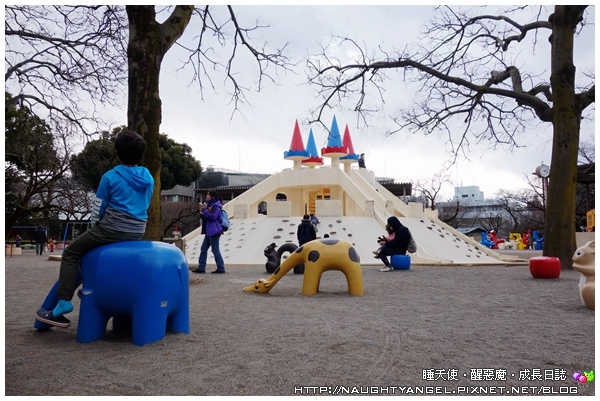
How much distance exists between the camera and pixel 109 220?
14.4 ft

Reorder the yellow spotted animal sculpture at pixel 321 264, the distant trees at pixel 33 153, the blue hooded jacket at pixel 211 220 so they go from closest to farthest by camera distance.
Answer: the yellow spotted animal sculpture at pixel 321 264 < the blue hooded jacket at pixel 211 220 < the distant trees at pixel 33 153

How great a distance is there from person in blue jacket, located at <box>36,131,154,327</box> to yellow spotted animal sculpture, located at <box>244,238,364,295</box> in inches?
143

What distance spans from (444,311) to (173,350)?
339 cm

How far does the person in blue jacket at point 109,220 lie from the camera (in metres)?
4.37

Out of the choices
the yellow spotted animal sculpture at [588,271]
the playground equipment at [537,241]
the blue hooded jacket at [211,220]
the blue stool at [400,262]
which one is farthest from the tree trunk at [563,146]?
the playground equipment at [537,241]

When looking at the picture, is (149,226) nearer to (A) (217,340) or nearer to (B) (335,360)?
(A) (217,340)

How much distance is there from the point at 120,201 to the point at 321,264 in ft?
13.1

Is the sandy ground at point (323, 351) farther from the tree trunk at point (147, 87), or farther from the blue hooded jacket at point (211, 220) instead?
the blue hooded jacket at point (211, 220)

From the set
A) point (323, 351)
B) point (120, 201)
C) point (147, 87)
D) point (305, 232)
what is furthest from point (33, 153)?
point (323, 351)

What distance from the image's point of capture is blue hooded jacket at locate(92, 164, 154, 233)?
439 cm

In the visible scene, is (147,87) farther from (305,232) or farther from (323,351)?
(305,232)

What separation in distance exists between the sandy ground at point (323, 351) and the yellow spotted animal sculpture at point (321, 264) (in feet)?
2.81

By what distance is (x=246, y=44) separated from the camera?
10.6m

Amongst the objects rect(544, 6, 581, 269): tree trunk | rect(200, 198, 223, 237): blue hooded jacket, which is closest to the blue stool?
rect(544, 6, 581, 269): tree trunk
